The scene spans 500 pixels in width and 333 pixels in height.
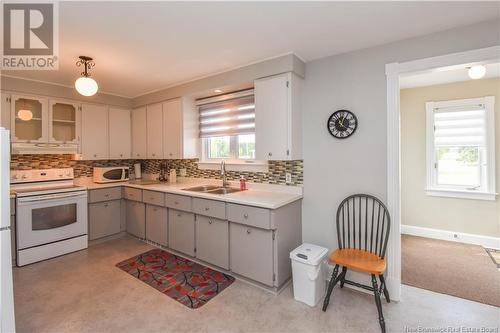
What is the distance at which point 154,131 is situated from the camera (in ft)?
13.4

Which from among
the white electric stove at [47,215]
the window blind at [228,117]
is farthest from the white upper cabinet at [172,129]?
the white electric stove at [47,215]

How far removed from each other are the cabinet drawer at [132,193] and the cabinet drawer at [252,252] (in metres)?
1.78

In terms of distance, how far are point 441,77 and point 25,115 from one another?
5.73 meters

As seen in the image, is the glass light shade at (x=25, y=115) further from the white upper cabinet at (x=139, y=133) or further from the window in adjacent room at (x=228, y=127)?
the window in adjacent room at (x=228, y=127)

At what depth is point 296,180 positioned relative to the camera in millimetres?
2922

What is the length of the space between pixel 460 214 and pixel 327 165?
2.64 meters

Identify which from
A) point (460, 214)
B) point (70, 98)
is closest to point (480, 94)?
point (460, 214)

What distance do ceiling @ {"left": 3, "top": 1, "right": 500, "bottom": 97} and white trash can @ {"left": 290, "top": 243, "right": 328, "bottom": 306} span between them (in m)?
1.97

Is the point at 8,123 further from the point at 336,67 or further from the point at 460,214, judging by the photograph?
the point at 460,214

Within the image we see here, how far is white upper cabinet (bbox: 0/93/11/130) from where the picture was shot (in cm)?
314

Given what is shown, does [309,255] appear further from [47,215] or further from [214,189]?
[47,215]

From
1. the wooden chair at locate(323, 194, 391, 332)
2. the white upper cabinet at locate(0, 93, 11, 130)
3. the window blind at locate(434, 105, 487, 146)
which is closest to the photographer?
the wooden chair at locate(323, 194, 391, 332)

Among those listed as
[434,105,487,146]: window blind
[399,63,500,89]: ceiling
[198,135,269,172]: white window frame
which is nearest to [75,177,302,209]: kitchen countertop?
[198,135,269,172]: white window frame

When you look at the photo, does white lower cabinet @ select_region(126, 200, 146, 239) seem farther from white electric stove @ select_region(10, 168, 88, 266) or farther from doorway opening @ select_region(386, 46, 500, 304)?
doorway opening @ select_region(386, 46, 500, 304)
